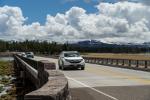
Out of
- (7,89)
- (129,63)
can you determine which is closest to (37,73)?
(7,89)

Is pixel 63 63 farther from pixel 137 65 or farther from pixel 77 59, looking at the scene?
pixel 137 65

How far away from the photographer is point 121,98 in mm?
15922

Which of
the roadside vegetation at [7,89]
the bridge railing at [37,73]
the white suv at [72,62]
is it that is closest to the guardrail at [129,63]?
the white suv at [72,62]

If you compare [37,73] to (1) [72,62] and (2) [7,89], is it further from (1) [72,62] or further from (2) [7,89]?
(1) [72,62]

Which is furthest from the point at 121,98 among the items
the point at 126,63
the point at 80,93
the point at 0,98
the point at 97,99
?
the point at 126,63

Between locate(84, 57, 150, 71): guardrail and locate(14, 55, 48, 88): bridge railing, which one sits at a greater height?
locate(14, 55, 48, 88): bridge railing

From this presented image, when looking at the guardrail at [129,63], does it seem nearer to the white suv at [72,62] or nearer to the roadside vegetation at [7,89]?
the white suv at [72,62]

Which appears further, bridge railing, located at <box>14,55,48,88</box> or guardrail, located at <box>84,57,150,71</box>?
guardrail, located at <box>84,57,150,71</box>

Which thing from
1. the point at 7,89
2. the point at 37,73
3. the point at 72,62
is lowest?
the point at 7,89

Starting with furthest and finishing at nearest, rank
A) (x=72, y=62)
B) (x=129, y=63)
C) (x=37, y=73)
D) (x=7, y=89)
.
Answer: (x=129, y=63), (x=72, y=62), (x=7, y=89), (x=37, y=73)

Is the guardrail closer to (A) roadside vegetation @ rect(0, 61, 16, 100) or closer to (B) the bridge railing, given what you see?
(A) roadside vegetation @ rect(0, 61, 16, 100)

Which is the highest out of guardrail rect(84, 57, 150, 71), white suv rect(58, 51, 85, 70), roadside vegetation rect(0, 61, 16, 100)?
white suv rect(58, 51, 85, 70)

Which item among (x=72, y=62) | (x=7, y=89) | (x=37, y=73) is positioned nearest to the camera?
(x=37, y=73)

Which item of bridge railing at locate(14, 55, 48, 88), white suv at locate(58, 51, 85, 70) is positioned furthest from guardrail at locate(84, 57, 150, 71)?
bridge railing at locate(14, 55, 48, 88)
